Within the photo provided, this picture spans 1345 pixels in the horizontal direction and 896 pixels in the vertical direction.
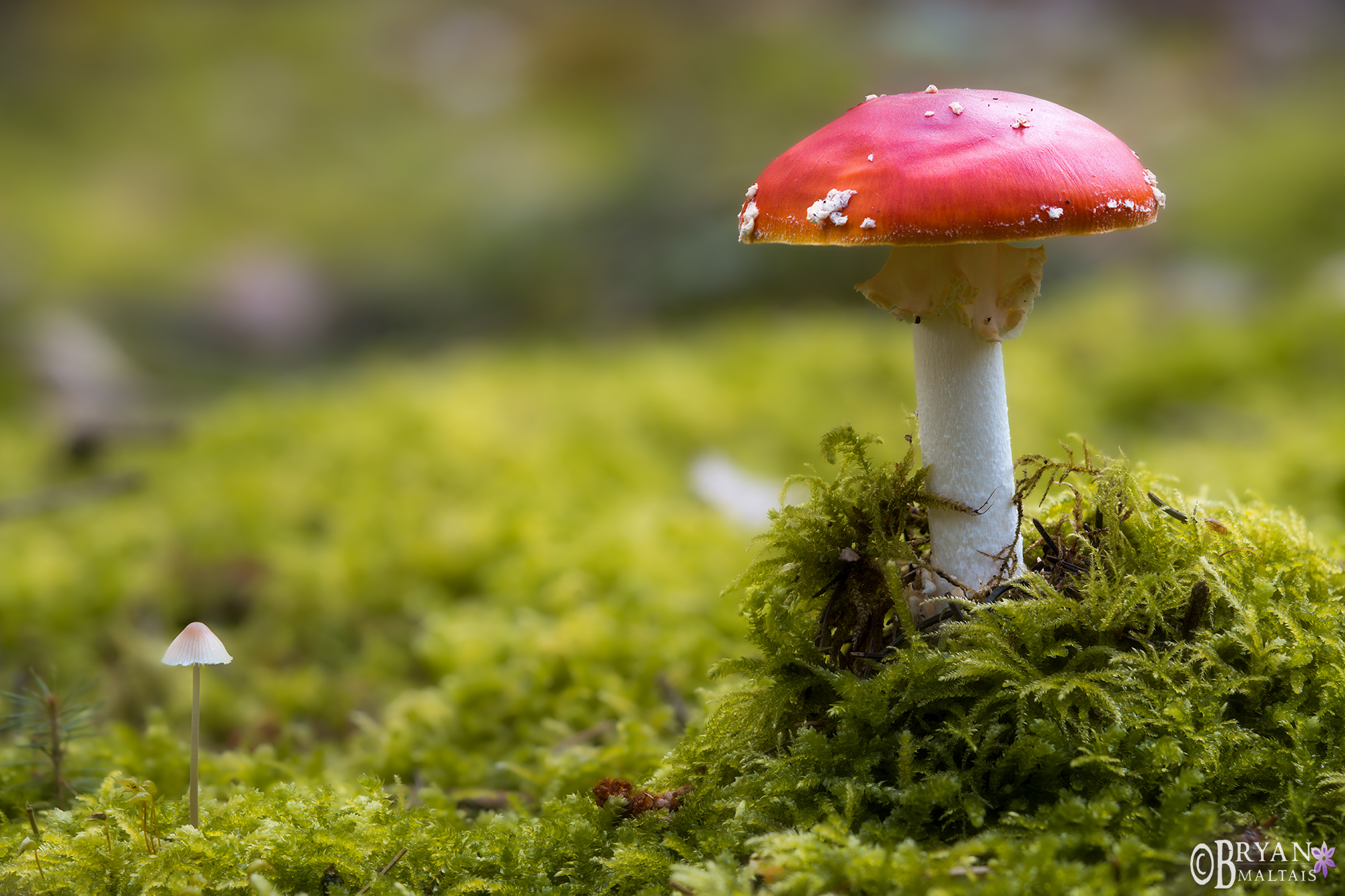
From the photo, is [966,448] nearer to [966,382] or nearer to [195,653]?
[966,382]

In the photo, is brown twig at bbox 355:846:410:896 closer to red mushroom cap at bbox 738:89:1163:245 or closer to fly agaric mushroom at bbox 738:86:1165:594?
fly agaric mushroom at bbox 738:86:1165:594

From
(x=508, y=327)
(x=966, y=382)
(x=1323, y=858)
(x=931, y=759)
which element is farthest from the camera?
(x=508, y=327)

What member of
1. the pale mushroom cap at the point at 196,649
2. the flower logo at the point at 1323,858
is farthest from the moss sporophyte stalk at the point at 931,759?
the pale mushroom cap at the point at 196,649

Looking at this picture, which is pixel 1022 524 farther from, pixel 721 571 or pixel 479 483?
pixel 479 483

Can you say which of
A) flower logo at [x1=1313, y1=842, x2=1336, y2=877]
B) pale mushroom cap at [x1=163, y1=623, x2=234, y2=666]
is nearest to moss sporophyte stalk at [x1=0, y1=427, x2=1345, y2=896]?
flower logo at [x1=1313, y1=842, x2=1336, y2=877]

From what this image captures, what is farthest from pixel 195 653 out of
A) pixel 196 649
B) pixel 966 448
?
pixel 966 448

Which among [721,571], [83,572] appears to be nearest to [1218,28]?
[721,571]

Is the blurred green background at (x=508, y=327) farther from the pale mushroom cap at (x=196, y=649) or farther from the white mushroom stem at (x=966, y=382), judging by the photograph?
the white mushroom stem at (x=966, y=382)
